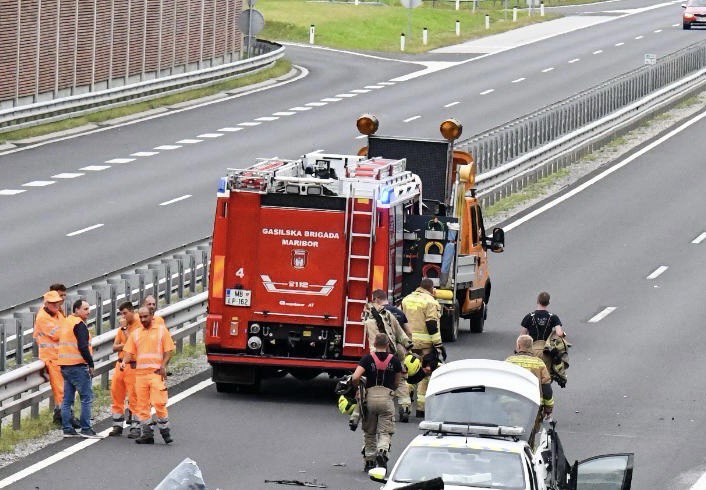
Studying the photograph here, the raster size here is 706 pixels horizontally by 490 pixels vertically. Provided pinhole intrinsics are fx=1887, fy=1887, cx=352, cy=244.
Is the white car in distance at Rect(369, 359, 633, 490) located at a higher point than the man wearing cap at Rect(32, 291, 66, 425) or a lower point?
higher

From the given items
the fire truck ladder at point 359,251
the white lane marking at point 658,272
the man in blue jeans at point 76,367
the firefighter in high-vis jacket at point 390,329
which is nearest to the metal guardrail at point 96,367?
the man in blue jeans at point 76,367

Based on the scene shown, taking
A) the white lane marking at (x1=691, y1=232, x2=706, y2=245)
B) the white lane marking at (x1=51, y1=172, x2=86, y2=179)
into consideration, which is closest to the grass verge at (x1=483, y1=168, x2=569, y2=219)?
the white lane marking at (x1=691, y1=232, x2=706, y2=245)

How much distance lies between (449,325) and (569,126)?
73.8ft

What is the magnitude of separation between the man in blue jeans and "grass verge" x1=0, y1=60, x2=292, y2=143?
25715 millimetres

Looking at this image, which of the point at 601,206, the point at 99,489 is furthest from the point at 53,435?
the point at 601,206

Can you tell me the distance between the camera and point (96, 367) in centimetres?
2088

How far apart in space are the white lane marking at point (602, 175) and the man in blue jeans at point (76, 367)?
61.6 feet

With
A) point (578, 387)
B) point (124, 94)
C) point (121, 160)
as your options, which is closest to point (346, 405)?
point (578, 387)

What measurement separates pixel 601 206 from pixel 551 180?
3.46m

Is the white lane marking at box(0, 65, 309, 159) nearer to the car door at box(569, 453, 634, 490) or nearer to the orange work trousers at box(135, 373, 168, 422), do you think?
the orange work trousers at box(135, 373, 168, 422)

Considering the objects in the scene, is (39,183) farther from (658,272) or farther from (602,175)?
(658,272)

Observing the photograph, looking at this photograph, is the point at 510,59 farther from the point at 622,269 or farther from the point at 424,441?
the point at 424,441

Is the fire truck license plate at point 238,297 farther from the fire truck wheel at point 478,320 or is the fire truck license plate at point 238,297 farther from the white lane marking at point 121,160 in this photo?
the white lane marking at point 121,160

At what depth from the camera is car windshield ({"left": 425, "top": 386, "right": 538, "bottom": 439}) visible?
14.7 metres
